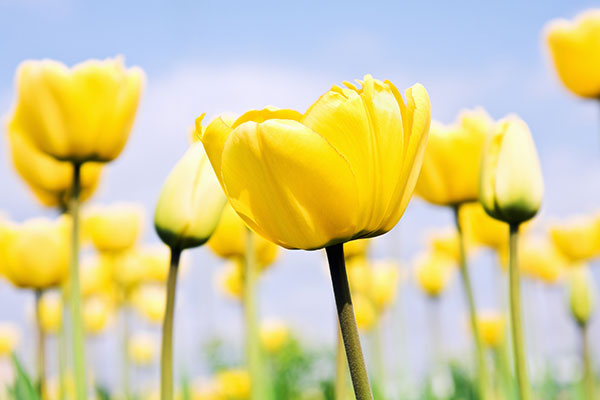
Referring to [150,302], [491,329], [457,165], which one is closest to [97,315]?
[150,302]

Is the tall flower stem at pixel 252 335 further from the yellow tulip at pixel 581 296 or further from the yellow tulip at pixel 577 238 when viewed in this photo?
the yellow tulip at pixel 577 238

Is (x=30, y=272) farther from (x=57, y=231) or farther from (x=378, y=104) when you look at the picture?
(x=378, y=104)

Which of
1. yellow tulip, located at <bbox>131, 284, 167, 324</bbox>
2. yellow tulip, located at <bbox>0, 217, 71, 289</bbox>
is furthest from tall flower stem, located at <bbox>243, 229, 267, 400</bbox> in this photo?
yellow tulip, located at <bbox>131, 284, 167, 324</bbox>

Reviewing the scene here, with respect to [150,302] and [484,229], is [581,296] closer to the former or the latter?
[484,229]

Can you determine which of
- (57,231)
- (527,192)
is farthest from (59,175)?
(527,192)

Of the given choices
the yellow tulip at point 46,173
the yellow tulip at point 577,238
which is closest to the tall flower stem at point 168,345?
the yellow tulip at point 46,173
